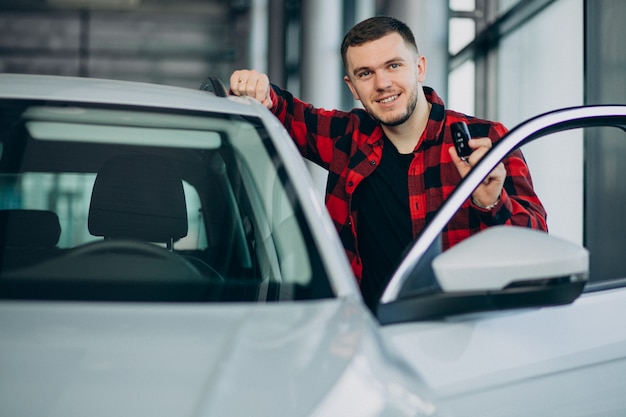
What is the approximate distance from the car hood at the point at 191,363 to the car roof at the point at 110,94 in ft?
1.90

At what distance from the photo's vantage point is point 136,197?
1.84 metres

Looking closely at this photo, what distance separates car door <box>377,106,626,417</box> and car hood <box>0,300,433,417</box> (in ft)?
0.59

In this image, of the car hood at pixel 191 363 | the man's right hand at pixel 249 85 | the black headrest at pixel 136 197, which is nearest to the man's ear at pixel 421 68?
the man's right hand at pixel 249 85

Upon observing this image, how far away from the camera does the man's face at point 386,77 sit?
2.76m

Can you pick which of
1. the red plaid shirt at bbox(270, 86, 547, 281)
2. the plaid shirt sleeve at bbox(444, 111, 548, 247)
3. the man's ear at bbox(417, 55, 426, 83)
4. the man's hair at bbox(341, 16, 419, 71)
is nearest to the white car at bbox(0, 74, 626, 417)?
the plaid shirt sleeve at bbox(444, 111, 548, 247)

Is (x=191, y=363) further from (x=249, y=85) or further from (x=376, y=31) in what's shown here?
(x=376, y=31)

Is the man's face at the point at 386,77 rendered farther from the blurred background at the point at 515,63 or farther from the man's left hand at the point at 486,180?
the blurred background at the point at 515,63

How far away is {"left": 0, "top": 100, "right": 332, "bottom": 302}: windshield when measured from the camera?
4.82 feet

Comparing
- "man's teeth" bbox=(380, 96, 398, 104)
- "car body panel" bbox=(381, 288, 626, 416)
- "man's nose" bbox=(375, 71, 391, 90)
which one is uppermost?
"man's nose" bbox=(375, 71, 391, 90)

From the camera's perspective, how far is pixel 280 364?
1.10 metres

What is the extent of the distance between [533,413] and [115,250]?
2.93 ft

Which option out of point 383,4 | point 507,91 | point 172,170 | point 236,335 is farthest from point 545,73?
point 236,335

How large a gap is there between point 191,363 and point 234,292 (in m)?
0.39

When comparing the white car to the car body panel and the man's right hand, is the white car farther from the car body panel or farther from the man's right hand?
the man's right hand
